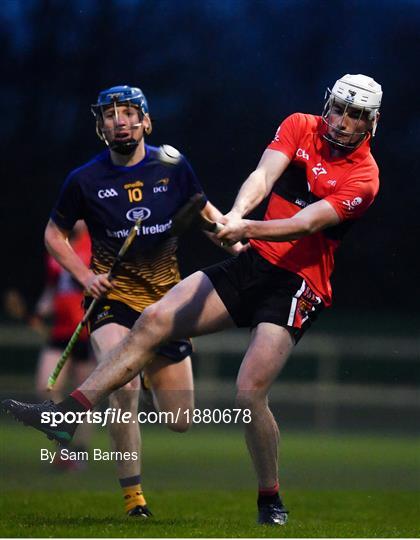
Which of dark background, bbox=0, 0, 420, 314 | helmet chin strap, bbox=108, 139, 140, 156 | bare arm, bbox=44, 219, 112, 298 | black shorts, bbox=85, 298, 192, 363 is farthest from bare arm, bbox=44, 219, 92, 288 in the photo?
dark background, bbox=0, 0, 420, 314

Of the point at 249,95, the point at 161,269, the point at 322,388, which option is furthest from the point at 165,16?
the point at 161,269

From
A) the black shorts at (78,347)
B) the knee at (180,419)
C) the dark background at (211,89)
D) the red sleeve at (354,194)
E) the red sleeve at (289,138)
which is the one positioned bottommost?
the knee at (180,419)

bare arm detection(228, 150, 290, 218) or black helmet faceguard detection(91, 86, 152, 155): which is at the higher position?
black helmet faceguard detection(91, 86, 152, 155)

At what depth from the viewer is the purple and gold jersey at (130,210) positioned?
271 inches

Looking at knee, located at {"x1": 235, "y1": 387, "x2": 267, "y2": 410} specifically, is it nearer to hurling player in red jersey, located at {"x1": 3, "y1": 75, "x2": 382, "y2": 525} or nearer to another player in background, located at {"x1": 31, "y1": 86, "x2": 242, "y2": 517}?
hurling player in red jersey, located at {"x1": 3, "y1": 75, "x2": 382, "y2": 525}

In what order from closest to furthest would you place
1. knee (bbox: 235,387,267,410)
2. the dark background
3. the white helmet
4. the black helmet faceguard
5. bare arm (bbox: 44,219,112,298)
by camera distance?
knee (bbox: 235,387,267,410)
the white helmet
bare arm (bbox: 44,219,112,298)
the black helmet faceguard
the dark background

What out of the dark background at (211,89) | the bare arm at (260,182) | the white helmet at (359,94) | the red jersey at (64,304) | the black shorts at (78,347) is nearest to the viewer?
the bare arm at (260,182)

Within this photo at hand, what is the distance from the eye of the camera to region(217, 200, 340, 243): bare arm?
5828 mm

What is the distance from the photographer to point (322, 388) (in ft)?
50.3

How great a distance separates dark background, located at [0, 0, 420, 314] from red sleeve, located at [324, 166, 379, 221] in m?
6.84

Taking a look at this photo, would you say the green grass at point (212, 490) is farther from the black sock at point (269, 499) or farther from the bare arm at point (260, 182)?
the bare arm at point (260, 182)

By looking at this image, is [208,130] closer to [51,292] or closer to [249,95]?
[249,95]

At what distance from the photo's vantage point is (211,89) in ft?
57.6

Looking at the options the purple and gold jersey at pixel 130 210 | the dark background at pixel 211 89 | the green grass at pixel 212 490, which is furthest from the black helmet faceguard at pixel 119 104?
the dark background at pixel 211 89
